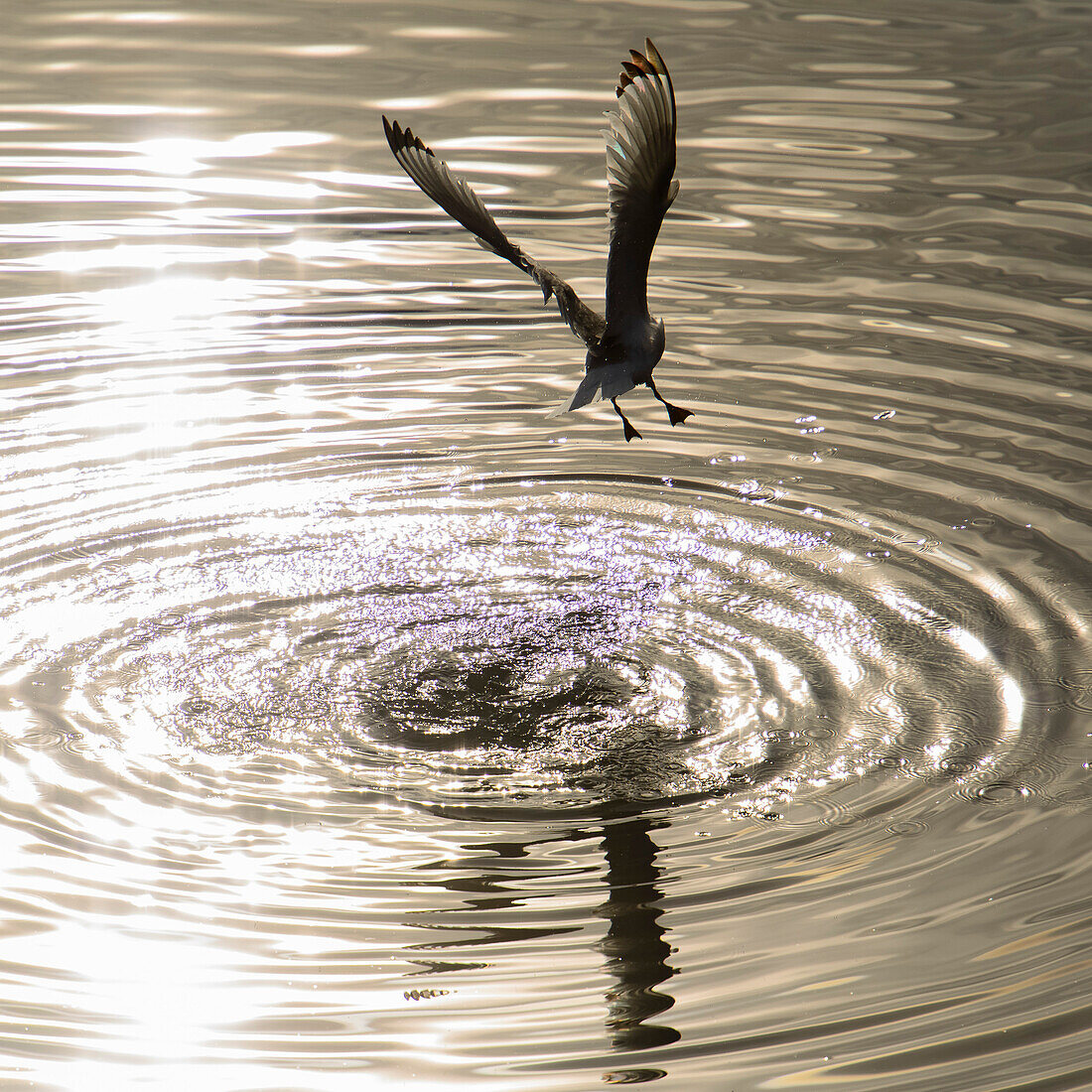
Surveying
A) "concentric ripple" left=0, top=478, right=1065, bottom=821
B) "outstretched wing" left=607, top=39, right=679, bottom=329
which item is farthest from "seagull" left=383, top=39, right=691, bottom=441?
"concentric ripple" left=0, top=478, right=1065, bottom=821

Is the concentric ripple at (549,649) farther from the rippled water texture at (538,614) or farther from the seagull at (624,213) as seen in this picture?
the seagull at (624,213)

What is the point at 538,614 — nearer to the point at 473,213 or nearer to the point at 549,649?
the point at 549,649

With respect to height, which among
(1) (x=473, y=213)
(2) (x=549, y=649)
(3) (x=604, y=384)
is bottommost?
(2) (x=549, y=649)

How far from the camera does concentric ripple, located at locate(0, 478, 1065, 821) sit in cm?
345

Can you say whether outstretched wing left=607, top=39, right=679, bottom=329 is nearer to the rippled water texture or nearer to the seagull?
the seagull

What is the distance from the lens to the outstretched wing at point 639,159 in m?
2.84

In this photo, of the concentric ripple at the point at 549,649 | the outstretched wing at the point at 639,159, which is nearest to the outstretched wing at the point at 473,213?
the outstretched wing at the point at 639,159

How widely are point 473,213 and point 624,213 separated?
49 centimetres

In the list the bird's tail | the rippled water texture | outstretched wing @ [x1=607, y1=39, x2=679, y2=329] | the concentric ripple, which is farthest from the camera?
the concentric ripple

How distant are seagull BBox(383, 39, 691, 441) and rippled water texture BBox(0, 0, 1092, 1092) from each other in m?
0.89

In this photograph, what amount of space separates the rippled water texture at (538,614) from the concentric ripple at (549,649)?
2cm

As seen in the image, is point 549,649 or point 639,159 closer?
point 639,159

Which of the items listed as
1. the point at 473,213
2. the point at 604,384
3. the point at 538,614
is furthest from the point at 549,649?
the point at 473,213

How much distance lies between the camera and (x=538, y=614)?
417cm
